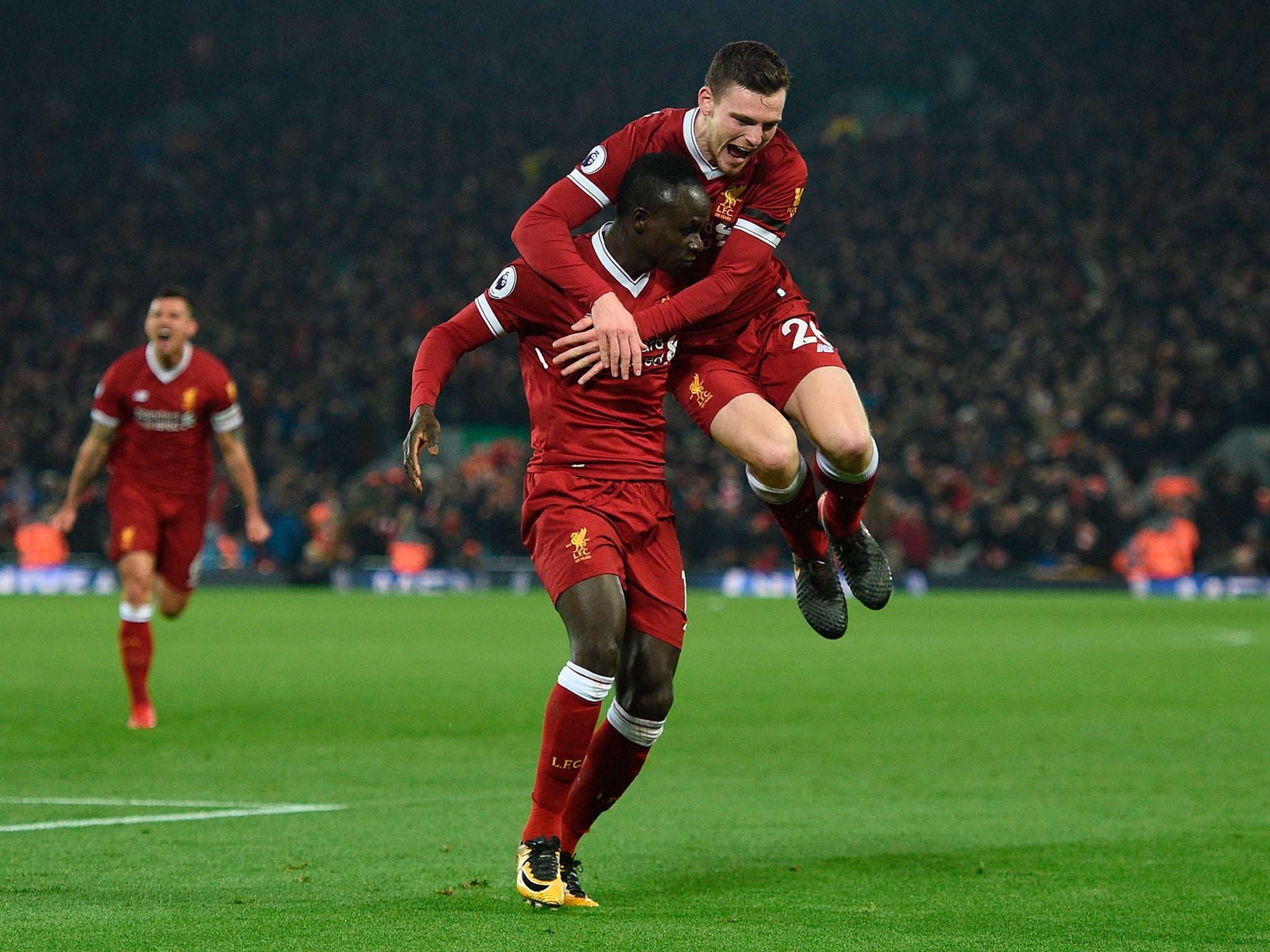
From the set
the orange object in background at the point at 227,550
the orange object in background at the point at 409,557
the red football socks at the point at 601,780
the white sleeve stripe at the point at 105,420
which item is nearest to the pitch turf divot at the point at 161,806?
the red football socks at the point at 601,780

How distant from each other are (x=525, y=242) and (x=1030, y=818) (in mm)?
3017

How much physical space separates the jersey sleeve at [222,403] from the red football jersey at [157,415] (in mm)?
10

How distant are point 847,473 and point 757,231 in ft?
3.61

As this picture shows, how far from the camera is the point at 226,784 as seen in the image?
7465mm

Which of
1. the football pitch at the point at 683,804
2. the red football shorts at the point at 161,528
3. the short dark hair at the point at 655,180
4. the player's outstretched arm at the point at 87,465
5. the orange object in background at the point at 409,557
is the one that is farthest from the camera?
the orange object in background at the point at 409,557

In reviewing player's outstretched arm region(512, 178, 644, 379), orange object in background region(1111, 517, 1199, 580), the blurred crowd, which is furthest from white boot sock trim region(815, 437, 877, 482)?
orange object in background region(1111, 517, 1199, 580)

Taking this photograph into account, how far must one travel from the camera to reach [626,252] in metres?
5.58

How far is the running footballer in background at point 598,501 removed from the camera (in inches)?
197

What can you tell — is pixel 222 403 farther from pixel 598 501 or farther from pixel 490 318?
pixel 598 501

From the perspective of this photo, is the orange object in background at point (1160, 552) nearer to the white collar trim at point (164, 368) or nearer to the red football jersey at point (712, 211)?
the white collar trim at point (164, 368)

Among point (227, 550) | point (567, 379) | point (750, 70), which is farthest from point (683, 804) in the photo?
point (227, 550)

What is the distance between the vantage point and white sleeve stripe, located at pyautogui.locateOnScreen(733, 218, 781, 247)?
577 centimetres

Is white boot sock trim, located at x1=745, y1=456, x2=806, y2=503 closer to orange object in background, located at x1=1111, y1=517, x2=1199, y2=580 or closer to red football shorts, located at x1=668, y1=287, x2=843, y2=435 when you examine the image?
red football shorts, located at x1=668, y1=287, x2=843, y2=435

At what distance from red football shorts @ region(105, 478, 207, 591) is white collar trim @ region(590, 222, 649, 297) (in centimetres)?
520
